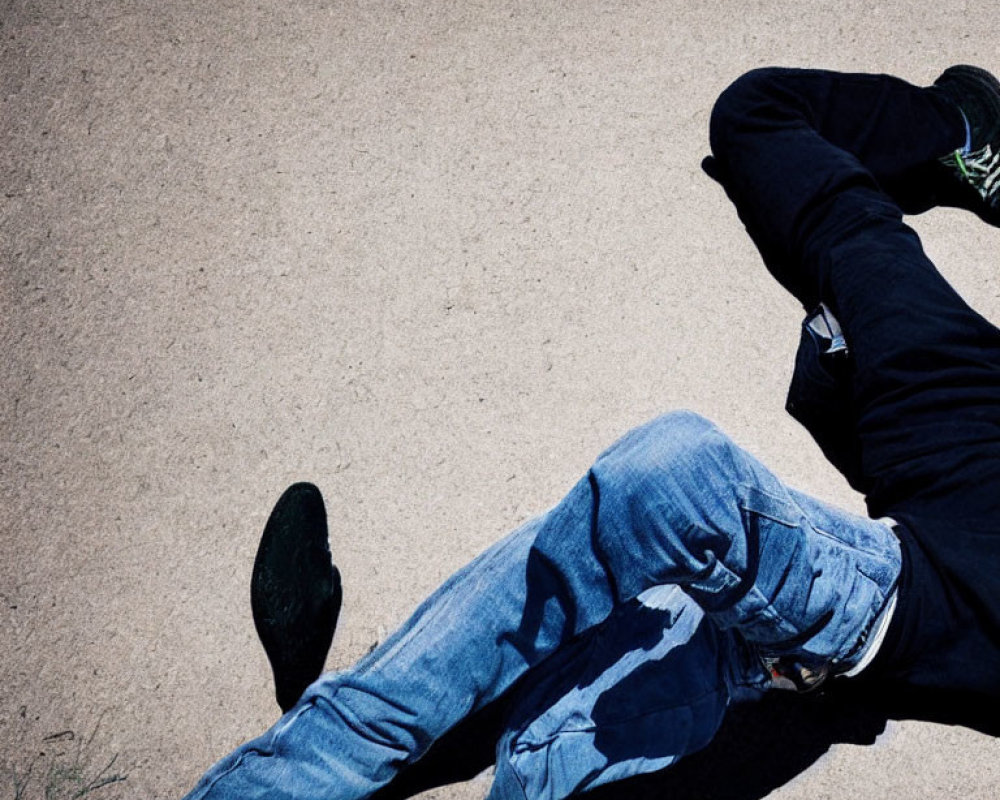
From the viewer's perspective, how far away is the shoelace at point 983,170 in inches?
81.7

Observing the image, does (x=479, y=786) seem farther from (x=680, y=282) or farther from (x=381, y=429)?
(x=680, y=282)

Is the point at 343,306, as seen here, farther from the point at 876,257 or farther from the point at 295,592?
the point at 876,257

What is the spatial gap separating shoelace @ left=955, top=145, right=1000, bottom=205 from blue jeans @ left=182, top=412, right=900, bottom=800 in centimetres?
105

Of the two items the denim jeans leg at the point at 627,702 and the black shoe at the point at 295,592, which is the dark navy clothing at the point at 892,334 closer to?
the denim jeans leg at the point at 627,702

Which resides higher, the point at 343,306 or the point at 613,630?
the point at 343,306

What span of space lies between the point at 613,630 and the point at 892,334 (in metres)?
0.79

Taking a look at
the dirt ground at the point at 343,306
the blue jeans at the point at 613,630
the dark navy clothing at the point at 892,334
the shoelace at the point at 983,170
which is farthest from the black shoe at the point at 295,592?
the shoelace at the point at 983,170

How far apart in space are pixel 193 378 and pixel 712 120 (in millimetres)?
1410

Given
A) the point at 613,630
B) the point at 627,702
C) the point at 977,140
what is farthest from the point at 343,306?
the point at 977,140

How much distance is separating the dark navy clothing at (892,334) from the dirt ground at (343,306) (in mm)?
153

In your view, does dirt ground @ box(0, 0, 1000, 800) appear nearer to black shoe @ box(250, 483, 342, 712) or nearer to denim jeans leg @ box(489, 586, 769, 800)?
black shoe @ box(250, 483, 342, 712)

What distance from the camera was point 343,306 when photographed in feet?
6.93

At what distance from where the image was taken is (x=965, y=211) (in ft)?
7.20

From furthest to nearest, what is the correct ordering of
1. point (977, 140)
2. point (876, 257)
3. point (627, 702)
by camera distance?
point (977, 140) < point (876, 257) < point (627, 702)
